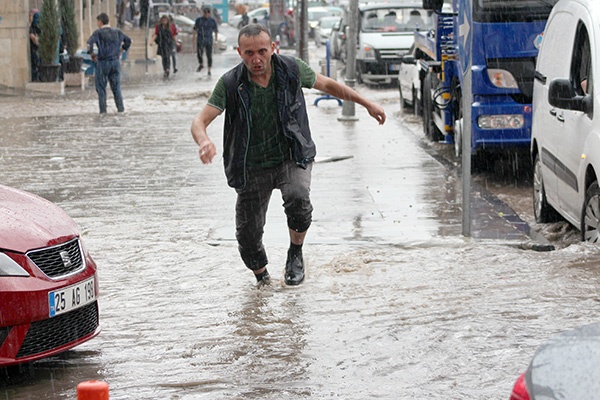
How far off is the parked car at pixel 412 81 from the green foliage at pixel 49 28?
9.36 metres

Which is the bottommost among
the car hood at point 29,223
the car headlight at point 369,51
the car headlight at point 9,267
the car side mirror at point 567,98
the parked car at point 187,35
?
the parked car at point 187,35

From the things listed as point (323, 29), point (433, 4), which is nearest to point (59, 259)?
point (433, 4)

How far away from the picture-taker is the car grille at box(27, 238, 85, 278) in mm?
5996

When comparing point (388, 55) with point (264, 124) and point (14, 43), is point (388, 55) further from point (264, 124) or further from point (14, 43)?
point (264, 124)

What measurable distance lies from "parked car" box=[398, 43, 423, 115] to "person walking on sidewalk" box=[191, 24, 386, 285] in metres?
11.4

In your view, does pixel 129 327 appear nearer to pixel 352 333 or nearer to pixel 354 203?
pixel 352 333

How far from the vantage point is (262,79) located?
763 centimetres

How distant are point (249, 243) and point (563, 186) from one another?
2816 millimetres

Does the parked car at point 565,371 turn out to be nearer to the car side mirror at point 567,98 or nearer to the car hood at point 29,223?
the car hood at point 29,223

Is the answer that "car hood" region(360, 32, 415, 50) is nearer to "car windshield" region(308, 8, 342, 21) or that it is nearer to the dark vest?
the dark vest

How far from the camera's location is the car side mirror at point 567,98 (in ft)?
28.4

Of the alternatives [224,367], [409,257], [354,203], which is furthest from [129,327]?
[354,203]

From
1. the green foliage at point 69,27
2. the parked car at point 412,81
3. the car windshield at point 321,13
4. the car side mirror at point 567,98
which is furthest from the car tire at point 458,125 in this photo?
the car windshield at point 321,13

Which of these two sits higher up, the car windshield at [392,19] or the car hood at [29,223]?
the car windshield at [392,19]
